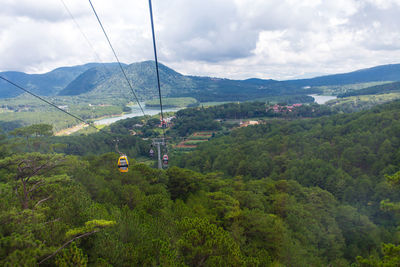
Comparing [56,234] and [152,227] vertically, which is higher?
[56,234]

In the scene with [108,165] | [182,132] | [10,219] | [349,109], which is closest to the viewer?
[10,219]

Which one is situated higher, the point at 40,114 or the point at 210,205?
the point at 40,114

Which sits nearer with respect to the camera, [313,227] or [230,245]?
[230,245]

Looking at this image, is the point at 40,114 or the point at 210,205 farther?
the point at 40,114

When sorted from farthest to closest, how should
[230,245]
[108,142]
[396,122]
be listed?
[108,142] < [396,122] < [230,245]

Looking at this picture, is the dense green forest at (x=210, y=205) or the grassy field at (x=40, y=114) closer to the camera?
the dense green forest at (x=210, y=205)

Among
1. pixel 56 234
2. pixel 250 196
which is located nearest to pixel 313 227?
pixel 250 196

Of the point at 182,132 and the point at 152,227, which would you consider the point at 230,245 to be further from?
the point at 182,132

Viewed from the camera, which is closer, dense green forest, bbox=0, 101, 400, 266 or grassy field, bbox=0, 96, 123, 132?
dense green forest, bbox=0, 101, 400, 266
